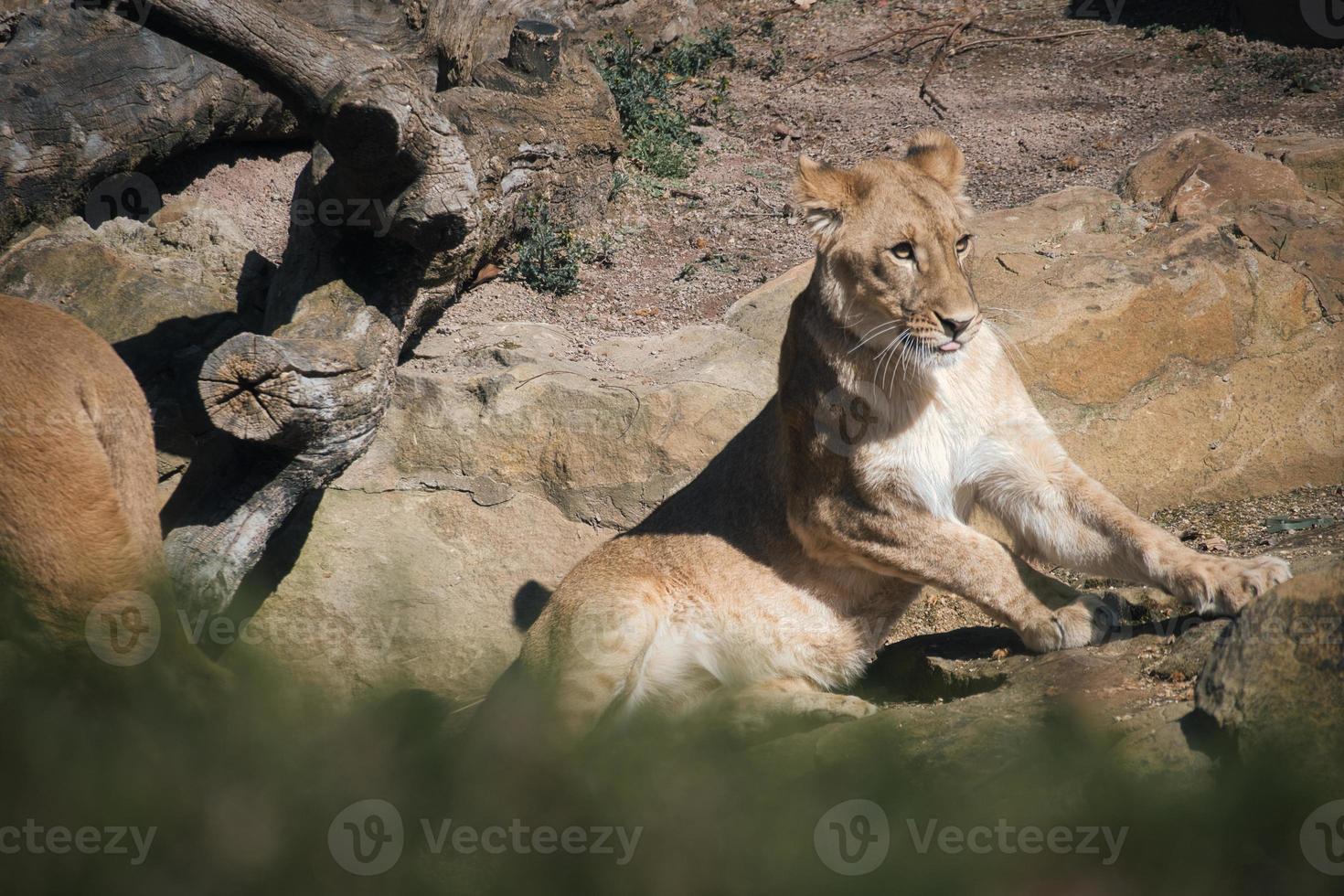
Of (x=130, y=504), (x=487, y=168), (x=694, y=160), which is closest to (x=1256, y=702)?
(x=130, y=504)

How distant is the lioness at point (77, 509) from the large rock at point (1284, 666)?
1.65m

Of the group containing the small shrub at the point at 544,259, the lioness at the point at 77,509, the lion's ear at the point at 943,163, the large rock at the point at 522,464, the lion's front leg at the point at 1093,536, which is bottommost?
the large rock at the point at 522,464

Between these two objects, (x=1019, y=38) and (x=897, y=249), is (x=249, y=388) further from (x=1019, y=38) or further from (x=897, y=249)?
(x=1019, y=38)

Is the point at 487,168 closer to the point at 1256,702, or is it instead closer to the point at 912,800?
the point at 1256,702

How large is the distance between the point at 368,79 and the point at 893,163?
3211 mm

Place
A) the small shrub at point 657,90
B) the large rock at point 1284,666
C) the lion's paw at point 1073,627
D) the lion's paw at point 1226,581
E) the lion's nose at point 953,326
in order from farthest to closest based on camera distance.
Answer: the small shrub at point 657,90 < the lion's nose at point 953,326 < the lion's paw at point 1073,627 < the lion's paw at point 1226,581 < the large rock at point 1284,666

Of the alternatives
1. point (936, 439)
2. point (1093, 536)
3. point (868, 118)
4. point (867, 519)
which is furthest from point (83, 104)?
point (868, 118)

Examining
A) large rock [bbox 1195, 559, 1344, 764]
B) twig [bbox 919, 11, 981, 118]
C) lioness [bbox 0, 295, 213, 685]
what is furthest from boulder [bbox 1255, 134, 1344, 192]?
lioness [bbox 0, 295, 213, 685]

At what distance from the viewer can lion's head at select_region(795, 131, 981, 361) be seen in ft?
17.0

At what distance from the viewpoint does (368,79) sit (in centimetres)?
646

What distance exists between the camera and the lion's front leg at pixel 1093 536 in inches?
181

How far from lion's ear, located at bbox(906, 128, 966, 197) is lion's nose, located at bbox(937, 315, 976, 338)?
3.32 feet

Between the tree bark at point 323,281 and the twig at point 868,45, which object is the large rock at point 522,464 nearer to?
the tree bark at point 323,281

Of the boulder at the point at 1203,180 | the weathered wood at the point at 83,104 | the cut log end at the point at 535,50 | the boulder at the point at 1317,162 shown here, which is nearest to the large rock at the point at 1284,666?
the boulder at the point at 1203,180
